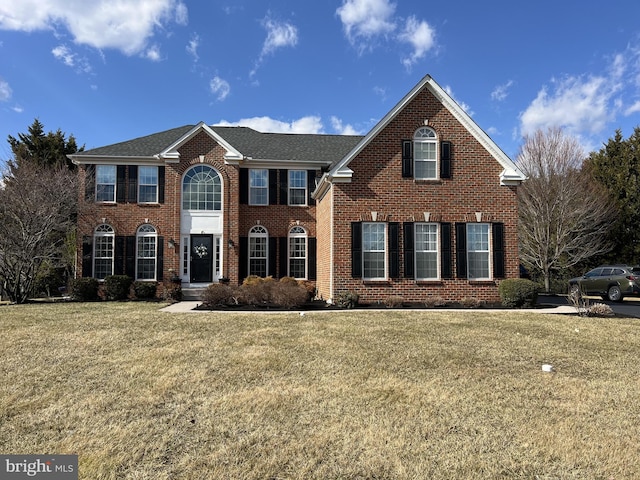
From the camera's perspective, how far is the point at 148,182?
1856 centimetres

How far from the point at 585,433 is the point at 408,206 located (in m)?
11.1

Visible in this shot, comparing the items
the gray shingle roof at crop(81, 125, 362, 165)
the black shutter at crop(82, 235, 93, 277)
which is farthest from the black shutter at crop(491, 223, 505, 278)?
the black shutter at crop(82, 235, 93, 277)

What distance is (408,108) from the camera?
14.9 meters

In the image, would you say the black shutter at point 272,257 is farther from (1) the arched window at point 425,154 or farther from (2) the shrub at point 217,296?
(1) the arched window at point 425,154

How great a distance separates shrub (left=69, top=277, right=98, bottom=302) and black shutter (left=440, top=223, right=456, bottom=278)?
13874mm

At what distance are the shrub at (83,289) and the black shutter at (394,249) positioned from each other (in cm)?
1210

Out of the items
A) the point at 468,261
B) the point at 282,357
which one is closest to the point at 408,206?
the point at 468,261

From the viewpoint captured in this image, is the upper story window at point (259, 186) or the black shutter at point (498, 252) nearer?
the black shutter at point (498, 252)

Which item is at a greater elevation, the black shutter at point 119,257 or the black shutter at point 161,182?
the black shutter at point 161,182

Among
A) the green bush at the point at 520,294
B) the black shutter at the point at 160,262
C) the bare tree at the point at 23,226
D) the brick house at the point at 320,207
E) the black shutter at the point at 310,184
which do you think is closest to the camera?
the green bush at the point at 520,294

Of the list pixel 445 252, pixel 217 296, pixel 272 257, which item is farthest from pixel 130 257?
pixel 445 252

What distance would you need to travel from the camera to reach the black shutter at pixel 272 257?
18547 millimetres

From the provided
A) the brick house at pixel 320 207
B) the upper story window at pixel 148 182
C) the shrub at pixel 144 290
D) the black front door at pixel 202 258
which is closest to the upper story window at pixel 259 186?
the brick house at pixel 320 207

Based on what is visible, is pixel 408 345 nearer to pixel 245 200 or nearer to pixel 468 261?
pixel 468 261
